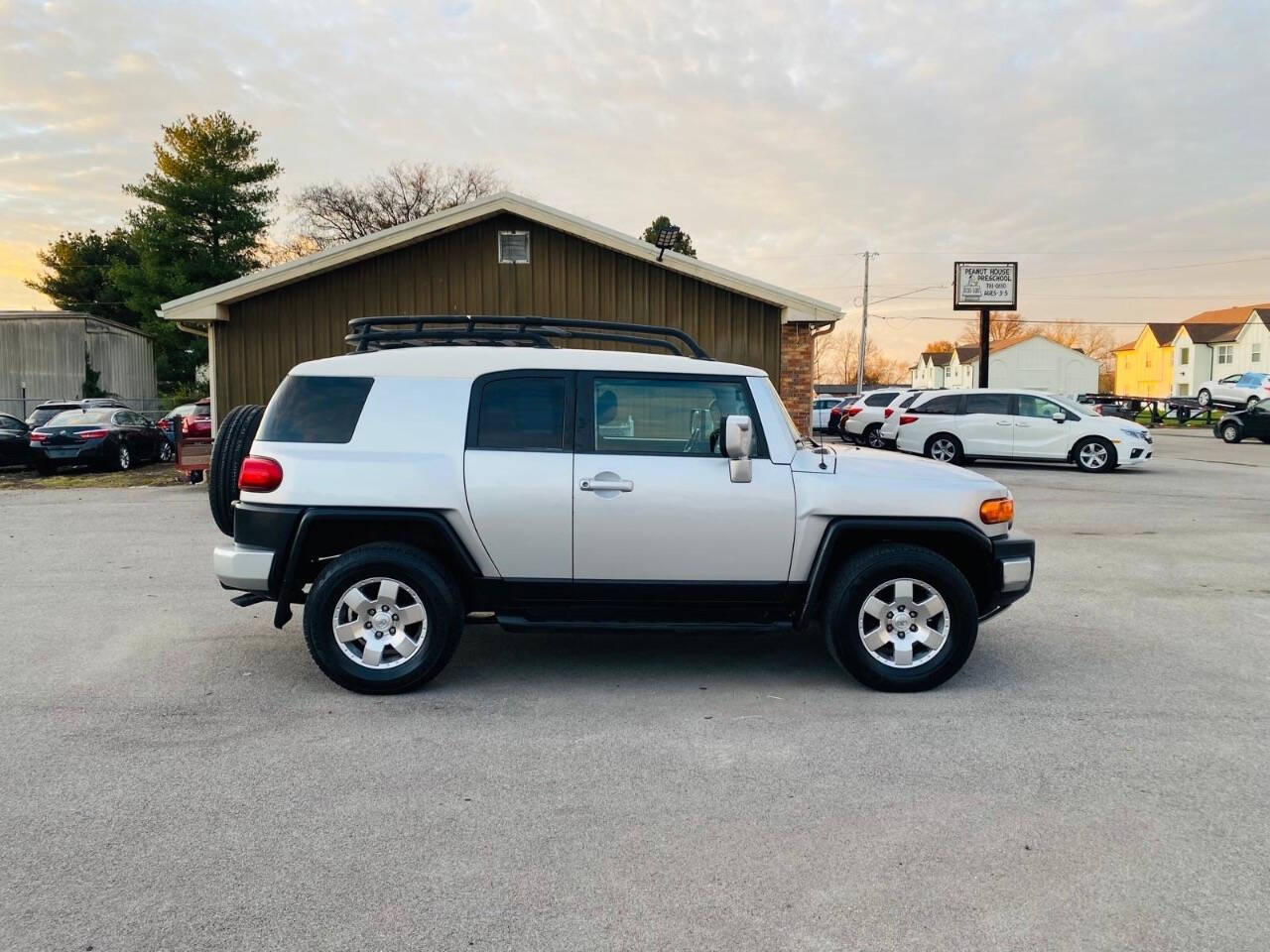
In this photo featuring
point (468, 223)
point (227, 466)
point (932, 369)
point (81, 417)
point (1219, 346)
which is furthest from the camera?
point (932, 369)

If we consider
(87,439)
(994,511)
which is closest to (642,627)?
(994,511)

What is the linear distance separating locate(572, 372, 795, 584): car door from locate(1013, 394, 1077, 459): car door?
1487 cm

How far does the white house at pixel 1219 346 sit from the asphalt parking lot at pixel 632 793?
61.9m

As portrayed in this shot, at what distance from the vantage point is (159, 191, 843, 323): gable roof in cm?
1466

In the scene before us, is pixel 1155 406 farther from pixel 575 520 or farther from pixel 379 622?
pixel 379 622

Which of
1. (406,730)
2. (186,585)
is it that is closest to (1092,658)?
(406,730)

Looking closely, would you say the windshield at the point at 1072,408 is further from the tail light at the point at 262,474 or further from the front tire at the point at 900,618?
the tail light at the point at 262,474

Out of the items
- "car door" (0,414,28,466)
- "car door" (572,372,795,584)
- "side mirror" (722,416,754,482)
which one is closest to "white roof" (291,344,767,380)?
"car door" (572,372,795,584)

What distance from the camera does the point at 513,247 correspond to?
50.8ft

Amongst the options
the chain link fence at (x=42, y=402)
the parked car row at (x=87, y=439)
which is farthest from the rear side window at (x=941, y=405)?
the chain link fence at (x=42, y=402)

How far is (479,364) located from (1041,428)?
15.7 meters

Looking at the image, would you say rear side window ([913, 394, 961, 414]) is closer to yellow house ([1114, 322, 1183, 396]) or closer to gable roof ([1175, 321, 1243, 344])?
gable roof ([1175, 321, 1243, 344])

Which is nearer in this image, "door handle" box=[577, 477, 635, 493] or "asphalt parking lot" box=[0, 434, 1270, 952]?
"asphalt parking lot" box=[0, 434, 1270, 952]

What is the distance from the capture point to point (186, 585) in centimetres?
746
